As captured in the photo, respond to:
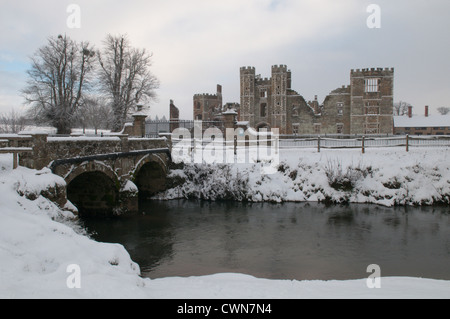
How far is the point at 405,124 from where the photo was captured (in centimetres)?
5616

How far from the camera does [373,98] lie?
145 feet

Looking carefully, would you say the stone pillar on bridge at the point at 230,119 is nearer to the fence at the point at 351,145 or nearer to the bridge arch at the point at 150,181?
the fence at the point at 351,145

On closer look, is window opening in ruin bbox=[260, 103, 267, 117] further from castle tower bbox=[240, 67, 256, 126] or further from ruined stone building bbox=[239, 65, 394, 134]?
castle tower bbox=[240, 67, 256, 126]

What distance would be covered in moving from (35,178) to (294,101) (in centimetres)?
3923

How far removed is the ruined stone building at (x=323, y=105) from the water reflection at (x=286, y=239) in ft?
85.4

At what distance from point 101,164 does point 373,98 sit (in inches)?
1493

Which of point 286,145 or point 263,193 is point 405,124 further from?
point 263,193

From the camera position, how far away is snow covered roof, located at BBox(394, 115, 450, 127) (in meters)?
56.0

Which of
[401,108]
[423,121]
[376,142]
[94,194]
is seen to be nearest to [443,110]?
[401,108]

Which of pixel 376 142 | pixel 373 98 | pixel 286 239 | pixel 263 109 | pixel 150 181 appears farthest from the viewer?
pixel 263 109

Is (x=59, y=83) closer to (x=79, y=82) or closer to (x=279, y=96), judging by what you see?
(x=79, y=82)

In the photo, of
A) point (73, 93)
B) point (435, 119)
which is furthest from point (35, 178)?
point (435, 119)

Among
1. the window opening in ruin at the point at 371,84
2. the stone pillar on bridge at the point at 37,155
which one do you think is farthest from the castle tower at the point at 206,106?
the stone pillar on bridge at the point at 37,155
